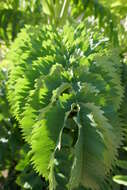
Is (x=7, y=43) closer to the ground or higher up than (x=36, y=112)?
higher up

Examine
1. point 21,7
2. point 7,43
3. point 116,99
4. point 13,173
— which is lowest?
point 13,173

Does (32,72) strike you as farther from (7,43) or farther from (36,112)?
(7,43)

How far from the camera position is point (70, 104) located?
2.00ft

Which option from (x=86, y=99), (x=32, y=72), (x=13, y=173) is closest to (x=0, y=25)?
(x=13, y=173)

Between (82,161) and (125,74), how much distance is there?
0.30m

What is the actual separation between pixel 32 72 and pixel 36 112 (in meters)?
0.08

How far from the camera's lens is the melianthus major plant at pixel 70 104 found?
59cm

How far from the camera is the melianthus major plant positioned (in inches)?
23.2

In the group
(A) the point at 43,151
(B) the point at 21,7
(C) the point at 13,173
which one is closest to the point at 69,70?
(A) the point at 43,151

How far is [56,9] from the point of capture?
1156 millimetres

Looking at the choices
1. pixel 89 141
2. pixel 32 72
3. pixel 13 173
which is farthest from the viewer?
pixel 13 173

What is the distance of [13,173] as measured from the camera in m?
1.09

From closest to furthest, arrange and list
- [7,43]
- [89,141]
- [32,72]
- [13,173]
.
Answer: [89,141]
[32,72]
[13,173]
[7,43]

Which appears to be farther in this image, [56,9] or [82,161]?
[56,9]
